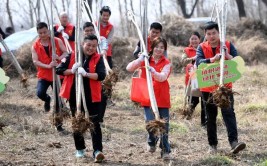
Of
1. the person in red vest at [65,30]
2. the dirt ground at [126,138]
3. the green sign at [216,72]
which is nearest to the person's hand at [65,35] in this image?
the person in red vest at [65,30]

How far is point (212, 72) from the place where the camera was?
508 cm

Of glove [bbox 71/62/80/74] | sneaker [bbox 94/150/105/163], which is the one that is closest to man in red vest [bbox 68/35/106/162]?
sneaker [bbox 94/150/105/163]

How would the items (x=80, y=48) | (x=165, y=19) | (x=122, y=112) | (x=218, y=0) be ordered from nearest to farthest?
1. (x=80, y=48)
2. (x=218, y=0)
3. (x=122, y=112)
4. (x=165, y=19)

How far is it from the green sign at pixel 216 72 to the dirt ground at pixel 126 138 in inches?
31.7

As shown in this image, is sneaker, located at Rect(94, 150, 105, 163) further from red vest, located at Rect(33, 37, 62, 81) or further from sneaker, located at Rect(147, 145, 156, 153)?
red vest, located at Rect(33, 37, 62, 81)

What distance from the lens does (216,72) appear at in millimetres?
5090

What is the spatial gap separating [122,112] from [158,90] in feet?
11.8

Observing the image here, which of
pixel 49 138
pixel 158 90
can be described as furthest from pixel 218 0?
pixel 49 138

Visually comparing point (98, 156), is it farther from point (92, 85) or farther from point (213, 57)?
point (213, 57)

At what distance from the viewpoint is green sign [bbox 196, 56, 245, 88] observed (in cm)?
504

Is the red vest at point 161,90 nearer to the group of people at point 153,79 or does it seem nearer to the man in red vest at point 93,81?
the group of people at point 153,79

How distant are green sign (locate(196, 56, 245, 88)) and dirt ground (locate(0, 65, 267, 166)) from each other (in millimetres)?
805

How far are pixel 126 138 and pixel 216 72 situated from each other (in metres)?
1.90

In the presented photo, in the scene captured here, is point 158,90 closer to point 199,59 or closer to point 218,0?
point 199,59
